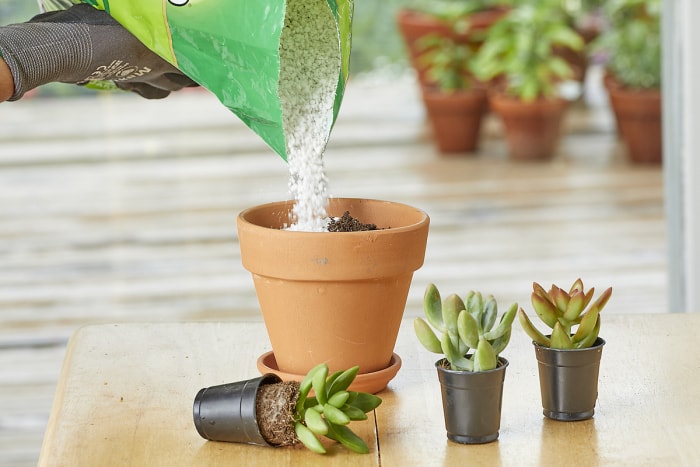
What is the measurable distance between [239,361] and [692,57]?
131 cm

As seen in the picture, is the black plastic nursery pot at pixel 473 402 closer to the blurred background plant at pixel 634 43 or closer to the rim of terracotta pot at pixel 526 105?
the rim of terracotta pot at pixel 526 105

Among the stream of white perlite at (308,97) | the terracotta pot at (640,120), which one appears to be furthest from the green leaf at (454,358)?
the terracotta pot at (640,120)

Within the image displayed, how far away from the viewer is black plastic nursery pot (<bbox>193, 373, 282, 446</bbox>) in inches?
37.7

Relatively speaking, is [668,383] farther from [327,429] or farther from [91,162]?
[91,162]

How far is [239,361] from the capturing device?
119 cm

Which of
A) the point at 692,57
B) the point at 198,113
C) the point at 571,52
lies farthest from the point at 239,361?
the point at 198,113

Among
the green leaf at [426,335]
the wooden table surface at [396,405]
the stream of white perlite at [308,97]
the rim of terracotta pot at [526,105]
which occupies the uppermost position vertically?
the stream of white perlite at [308,97]

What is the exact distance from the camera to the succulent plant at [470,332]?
3.09ft

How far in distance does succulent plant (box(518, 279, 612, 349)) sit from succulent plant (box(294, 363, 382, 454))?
177 mm

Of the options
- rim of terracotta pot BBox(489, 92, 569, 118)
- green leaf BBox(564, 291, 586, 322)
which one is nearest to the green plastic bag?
green leaf BBox(564, 291, 586, 322)

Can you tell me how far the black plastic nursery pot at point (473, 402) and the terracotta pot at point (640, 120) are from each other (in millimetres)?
3394

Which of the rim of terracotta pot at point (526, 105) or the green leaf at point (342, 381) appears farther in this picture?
the rim of terracotta pot at point (526, 105)

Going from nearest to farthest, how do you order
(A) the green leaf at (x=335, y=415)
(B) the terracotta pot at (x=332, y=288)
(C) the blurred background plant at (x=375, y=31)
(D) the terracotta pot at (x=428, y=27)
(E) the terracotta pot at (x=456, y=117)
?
(A) the green leaf at (x=335, y=415)
(B) the terracotta pot at (x=332, y=288)
(E) the terracotta pot at (x=456, y=117)
(D) the terracotta pot at (x=428, y=27)
(C) the blurred background plant at (x=375, y=31)

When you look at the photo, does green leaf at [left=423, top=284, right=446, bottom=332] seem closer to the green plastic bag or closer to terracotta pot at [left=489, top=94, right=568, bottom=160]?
the green plastic bag
